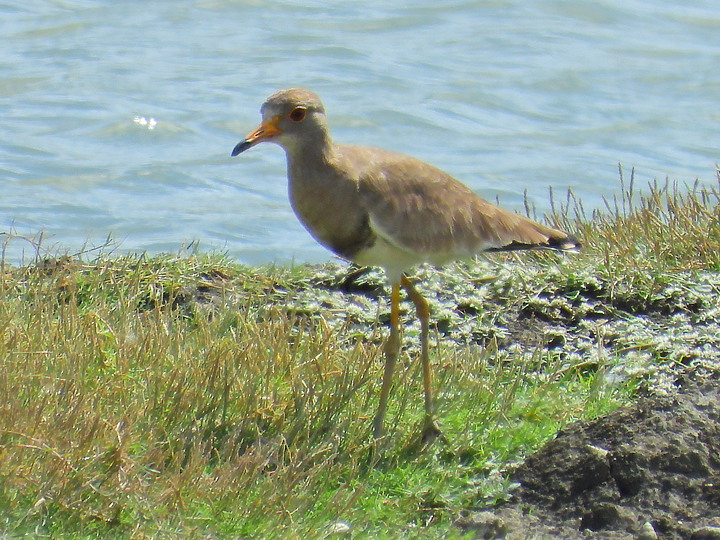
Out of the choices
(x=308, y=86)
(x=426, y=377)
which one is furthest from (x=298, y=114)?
(x=308, y=86)

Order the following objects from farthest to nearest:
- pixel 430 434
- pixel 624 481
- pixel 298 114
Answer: pixel 298 114
pixel 430 434
pixel 624 481

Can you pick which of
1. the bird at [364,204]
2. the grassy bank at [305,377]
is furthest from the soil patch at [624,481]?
the bird at [364,204]

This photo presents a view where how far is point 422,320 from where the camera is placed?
5641 millimetres

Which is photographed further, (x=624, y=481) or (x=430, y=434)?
(x=430, y=434)

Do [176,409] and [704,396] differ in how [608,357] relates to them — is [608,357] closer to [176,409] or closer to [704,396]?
[704,396]

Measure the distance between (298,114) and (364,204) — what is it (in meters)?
0.51

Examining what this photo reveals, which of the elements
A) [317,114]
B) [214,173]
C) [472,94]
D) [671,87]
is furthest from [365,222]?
[671,87]

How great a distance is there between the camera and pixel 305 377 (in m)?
5.20

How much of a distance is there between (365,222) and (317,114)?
0.56m

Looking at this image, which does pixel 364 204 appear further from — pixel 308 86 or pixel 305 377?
pixel 308 86

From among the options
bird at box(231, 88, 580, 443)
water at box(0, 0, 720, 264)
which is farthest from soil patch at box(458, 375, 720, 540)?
water at box(0, 0, 720, 264)

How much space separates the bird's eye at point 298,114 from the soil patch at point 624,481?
1.83 metres

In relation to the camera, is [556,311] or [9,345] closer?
[9,345]

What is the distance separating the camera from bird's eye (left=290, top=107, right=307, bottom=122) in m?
5.30
